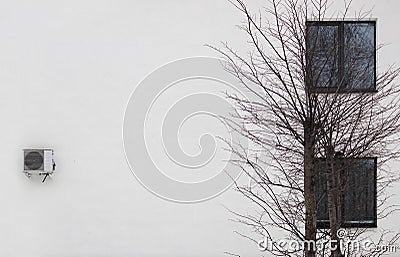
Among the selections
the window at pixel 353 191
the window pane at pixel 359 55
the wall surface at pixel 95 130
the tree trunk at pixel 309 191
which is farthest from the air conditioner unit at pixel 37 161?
the window pane at pixel 359 55

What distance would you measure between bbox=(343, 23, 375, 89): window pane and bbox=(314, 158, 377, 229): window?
0.75 metres

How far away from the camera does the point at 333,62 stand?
4.81 m

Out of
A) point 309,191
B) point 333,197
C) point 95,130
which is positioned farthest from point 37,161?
point 333,197

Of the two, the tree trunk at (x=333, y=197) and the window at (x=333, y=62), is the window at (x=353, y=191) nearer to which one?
the tree trunk at (x=333, y=197)

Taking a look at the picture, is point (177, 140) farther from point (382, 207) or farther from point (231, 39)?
point (382, 207)

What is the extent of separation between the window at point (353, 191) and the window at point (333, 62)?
649 millimetres

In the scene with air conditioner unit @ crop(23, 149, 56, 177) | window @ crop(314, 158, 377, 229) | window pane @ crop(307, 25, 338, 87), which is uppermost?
window pane @ crop(307, 25, 338, 87)

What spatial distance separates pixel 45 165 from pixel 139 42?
6.23 feet

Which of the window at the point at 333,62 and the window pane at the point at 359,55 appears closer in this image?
the window at the point at 333,62

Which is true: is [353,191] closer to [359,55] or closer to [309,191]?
[359,55]

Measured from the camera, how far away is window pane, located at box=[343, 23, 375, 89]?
207 inches

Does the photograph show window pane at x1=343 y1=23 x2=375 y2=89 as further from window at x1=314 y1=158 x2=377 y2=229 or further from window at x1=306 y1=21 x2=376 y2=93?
window at x1=314 y1=158 x2=377 y2=229

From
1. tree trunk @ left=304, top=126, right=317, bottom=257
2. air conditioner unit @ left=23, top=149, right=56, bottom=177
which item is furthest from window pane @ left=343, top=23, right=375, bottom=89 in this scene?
air conditioner unit @ left=23, top=149, right=56, bottom=177

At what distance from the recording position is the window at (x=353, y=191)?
4.74 metres
